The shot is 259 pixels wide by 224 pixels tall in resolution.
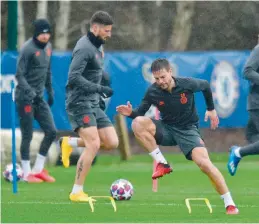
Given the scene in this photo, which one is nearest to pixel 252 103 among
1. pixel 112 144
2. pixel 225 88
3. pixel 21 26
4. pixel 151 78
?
pixel 112 144

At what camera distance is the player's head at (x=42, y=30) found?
18.7 m

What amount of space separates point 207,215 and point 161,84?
5.26 ft

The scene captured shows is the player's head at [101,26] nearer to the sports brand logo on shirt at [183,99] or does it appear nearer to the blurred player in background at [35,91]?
the sports brand logo on shirt at [183,99]

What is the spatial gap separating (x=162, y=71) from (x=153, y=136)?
0.87m

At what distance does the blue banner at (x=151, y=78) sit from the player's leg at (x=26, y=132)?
631 centimetres

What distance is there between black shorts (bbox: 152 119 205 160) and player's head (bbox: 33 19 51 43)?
178 inches

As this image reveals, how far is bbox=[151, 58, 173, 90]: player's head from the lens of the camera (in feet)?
46.2

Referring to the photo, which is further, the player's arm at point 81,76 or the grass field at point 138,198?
the player's arm at point 81,76

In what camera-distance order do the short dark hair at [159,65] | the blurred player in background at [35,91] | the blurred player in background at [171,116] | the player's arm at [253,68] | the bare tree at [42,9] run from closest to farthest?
the short dark hair at [159,65], the blurred player in background at [171,116], the player's arm at [253,68], the blurred player in background at [35,91], the bare tree at [42,9]

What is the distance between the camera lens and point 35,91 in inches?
744

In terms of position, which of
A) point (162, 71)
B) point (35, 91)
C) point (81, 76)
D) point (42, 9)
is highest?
point (162, 71)

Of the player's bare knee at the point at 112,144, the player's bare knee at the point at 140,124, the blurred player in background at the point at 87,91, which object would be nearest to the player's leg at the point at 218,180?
the player's bare knee at the point at 140,124

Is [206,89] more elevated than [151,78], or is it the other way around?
[206,89]

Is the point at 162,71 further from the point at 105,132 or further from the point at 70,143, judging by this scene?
the point at 70,143
